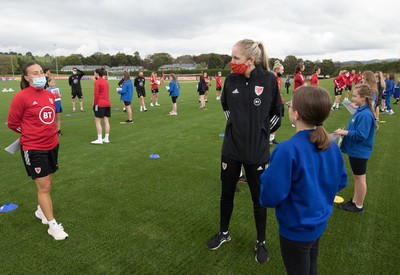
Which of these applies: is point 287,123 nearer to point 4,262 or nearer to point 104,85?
point 104,85

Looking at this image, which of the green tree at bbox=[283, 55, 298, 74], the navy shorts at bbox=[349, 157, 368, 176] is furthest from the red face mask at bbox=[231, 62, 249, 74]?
the green tree at bbox=[283, 55, 298, 74]

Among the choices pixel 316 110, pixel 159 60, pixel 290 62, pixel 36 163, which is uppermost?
pixel 159 60

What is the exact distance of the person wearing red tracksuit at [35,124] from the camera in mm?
3359

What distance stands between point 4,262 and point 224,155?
268 cm

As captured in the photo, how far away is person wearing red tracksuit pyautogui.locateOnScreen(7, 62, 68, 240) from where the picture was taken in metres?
3.36

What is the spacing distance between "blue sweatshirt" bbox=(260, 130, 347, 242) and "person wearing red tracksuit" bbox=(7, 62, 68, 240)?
2781 millimetres

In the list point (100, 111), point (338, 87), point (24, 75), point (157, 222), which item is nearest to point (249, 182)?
point (157, 222)

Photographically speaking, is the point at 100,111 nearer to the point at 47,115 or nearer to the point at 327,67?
the point at 47,115

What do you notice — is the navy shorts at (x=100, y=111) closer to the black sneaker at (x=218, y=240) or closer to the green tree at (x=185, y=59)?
the black sneaker at (x=218, y=240)

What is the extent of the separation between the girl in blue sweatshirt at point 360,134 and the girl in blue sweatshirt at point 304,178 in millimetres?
1956

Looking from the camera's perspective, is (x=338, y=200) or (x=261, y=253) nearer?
(x=261, y=253)

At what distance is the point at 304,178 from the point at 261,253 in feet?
5.41

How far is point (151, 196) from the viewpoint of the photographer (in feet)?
15.7

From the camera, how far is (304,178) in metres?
1.84
